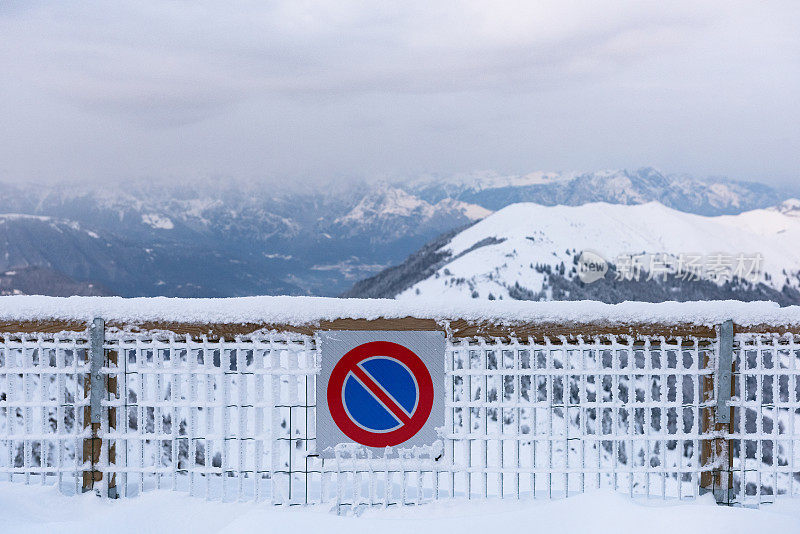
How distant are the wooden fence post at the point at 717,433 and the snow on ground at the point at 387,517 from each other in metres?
0.20

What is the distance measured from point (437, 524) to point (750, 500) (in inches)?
73.8

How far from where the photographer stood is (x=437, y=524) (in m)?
3.16

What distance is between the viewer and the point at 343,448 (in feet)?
11.0

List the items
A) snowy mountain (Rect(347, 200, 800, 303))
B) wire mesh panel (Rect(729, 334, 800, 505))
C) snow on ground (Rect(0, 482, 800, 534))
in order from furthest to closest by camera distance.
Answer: snowy mountain (Rect(347, 200, 800, 303)) → wire mesh panel (Rect(729, 334, 800, 505)) → snow on ground (Rect(0, 482, 800, 534))

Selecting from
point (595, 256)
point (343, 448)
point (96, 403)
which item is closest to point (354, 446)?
point (343, 448)

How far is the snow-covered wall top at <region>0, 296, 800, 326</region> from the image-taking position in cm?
331

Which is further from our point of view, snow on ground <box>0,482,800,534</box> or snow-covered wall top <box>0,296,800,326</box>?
snow-covered wall top <box>0,296,800,326</box>

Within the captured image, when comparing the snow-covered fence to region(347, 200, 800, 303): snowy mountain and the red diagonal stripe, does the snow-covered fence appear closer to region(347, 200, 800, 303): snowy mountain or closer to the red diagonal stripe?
the red diagonal stripe

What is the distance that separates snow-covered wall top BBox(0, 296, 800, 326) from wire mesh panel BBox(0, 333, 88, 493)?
0.14 meters

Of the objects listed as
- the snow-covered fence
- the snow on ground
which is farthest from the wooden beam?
the snow on ground

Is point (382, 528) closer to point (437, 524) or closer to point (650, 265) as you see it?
point (437, 524)

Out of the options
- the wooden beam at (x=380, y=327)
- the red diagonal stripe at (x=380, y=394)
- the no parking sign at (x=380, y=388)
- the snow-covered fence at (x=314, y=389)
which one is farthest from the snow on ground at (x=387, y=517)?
the wooden beam at (x=380, y=327)

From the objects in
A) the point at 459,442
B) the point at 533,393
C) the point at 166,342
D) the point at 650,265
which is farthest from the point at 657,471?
the point at 650,265

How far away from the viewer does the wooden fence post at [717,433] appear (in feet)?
11.4
